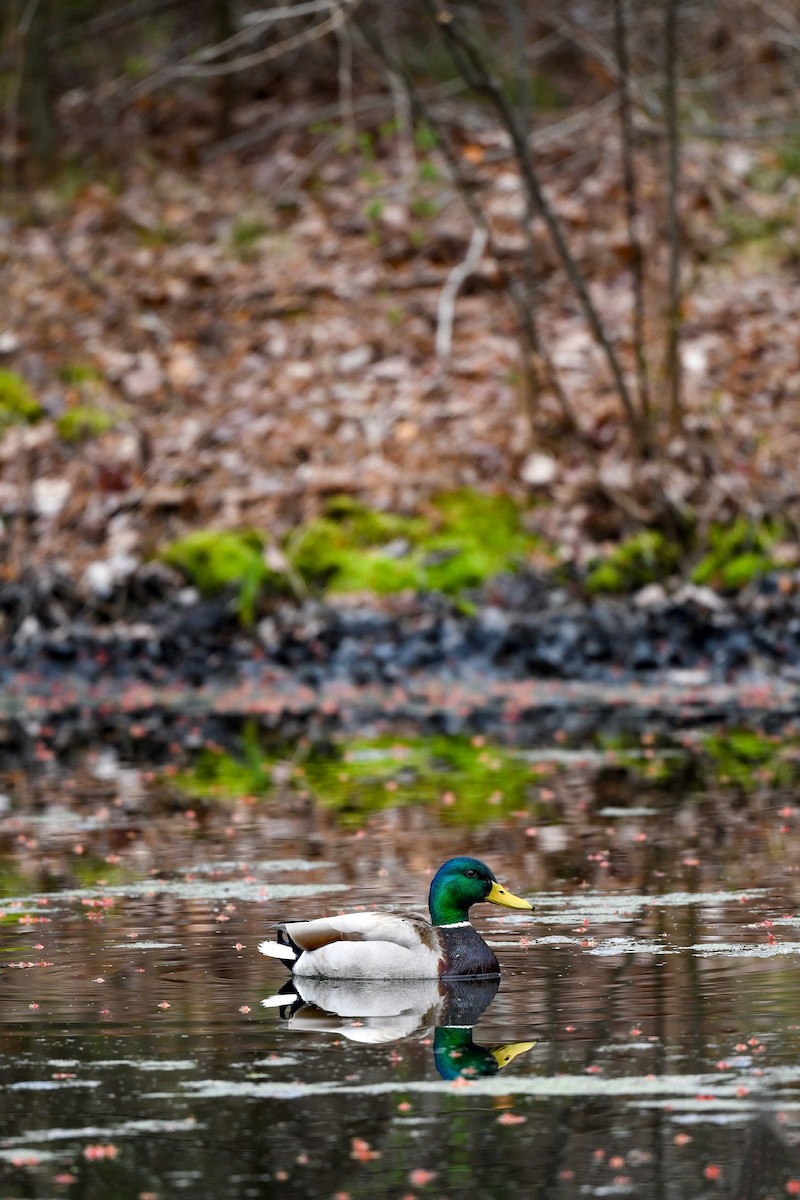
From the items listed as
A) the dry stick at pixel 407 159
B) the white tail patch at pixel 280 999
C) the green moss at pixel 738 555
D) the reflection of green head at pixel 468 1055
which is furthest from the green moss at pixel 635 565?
the reflection of green head at pixel 468 1055

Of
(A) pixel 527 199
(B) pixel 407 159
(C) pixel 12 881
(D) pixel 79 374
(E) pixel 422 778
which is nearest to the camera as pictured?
(C) pixel 12 881

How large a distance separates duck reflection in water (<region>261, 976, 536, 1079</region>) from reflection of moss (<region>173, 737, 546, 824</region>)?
3.78 m

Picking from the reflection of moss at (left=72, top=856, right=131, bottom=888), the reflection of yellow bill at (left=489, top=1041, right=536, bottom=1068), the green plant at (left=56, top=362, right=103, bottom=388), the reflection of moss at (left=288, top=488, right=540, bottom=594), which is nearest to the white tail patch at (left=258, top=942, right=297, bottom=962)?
the reflection of yellow bill at (left=489, top=1041, right=536, bottom=1068)

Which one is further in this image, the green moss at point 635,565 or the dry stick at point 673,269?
the green moss at point 635,565

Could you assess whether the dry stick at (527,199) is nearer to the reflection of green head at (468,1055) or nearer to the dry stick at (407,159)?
the dry stick at (407,159)

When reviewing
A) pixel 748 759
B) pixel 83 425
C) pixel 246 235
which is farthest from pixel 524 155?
pixel 246 235

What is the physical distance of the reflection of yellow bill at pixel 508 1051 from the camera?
6566 millimetres

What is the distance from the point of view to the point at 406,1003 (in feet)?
25.0

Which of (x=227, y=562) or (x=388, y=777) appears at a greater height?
(x=388, y=777)

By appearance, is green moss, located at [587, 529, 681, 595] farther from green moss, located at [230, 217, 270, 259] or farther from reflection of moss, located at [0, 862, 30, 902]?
reflection of moss, located at [0, 862, 30, 902]

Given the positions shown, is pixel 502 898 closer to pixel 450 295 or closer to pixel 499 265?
pixel 499 265

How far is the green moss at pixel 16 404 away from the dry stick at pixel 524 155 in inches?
255

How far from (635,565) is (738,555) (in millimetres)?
856

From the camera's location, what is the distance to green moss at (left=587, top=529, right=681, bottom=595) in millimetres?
18188
